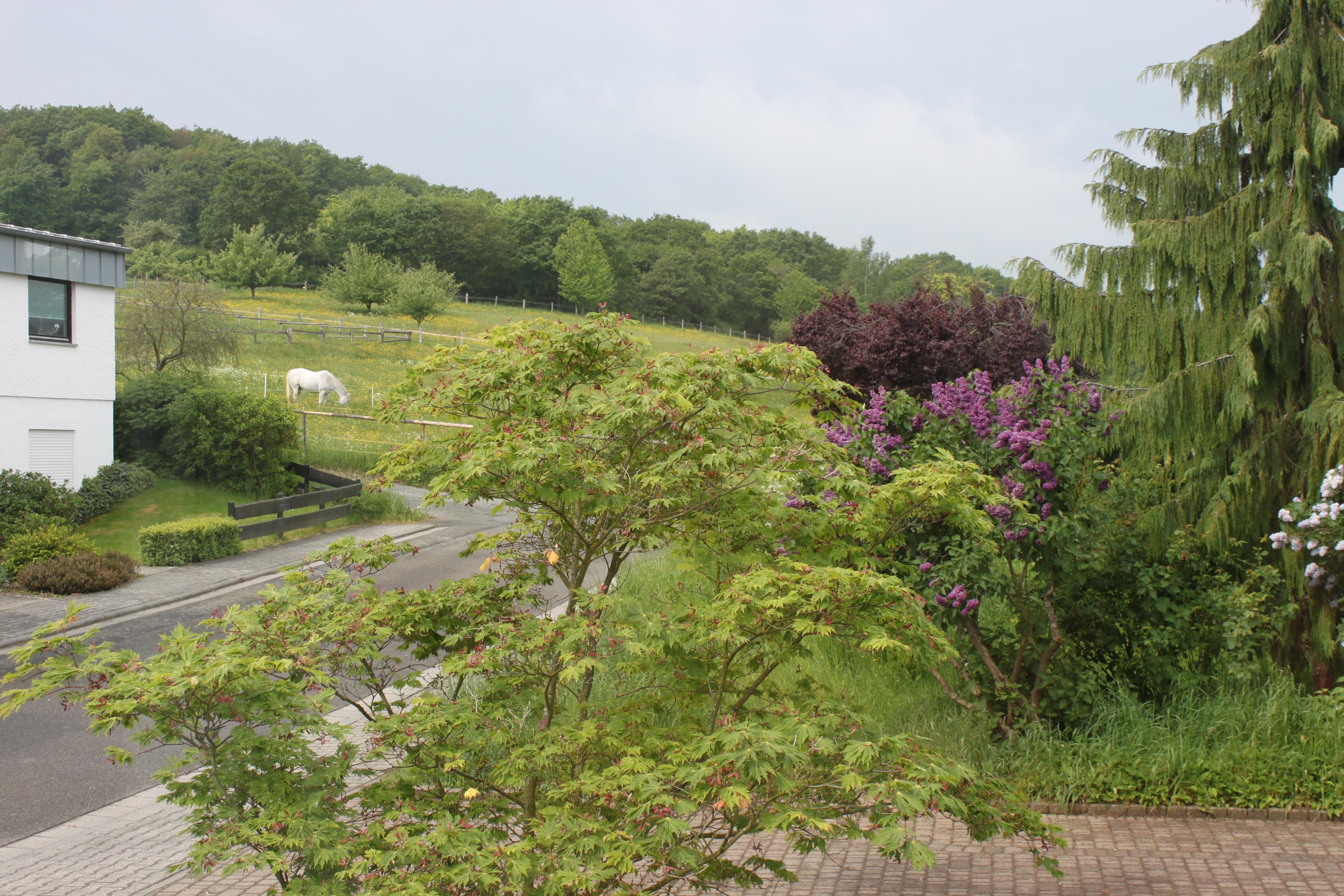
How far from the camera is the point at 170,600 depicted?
44.8ft

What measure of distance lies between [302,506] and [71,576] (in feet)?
18.1

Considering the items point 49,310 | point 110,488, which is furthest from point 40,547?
point 49,310

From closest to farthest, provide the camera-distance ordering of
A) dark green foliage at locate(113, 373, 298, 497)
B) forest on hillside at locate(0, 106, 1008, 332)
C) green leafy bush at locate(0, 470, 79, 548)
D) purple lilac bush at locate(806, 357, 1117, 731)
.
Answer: purple lilac bush at locate(806, 357, 1117, 731)
green leafy bush at locate(0, 470, 79, 548)
dark green foliage at locate(113, 373, 298, 497)
forest on hillside at locate(0, 106, 1008, 332)

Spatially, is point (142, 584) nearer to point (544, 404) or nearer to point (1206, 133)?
point (544, 404)

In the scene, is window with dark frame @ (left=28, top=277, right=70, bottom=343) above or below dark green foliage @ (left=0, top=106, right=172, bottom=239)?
below

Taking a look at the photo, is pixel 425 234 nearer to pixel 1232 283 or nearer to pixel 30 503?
pixel 30 503

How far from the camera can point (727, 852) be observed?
5777mm

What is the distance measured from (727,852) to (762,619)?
2.77 meters

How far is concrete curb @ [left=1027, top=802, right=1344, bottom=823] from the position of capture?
5.91m

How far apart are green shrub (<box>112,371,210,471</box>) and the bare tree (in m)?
3.19

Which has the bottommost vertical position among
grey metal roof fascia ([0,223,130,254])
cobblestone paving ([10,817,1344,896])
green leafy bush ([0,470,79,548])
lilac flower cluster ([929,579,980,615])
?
green leafy bush ([0,470,79,548])

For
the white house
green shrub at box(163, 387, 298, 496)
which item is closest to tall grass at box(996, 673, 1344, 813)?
the white house

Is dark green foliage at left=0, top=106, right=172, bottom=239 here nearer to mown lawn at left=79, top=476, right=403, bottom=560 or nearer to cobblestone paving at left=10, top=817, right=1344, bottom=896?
mown lawn at left=79, top=476, right=403, bottom=560

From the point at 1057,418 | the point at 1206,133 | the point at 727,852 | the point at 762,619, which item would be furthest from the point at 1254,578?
the point at 762,619
